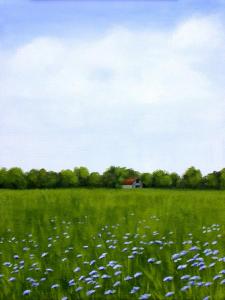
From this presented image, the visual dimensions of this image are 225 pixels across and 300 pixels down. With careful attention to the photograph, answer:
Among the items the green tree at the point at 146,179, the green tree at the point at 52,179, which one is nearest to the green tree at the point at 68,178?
the green tree at the point at 52,179

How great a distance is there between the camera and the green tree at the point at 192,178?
56.7 metres

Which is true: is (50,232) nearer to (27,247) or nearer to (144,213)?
(27,247)

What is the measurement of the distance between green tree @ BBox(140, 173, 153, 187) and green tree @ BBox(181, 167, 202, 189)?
547 cm

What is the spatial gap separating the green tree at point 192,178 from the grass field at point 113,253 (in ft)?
156

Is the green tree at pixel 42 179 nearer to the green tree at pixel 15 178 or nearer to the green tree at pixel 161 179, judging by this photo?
the green tree at pixel 15 178

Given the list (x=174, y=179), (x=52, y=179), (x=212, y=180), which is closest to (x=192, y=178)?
(x=212, y=180)

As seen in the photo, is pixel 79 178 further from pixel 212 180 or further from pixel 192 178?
pixel 212 180

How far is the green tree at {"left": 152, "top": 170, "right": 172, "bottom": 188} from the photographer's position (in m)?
63.0

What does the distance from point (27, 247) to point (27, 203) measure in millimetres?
4797

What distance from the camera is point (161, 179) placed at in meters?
65.2

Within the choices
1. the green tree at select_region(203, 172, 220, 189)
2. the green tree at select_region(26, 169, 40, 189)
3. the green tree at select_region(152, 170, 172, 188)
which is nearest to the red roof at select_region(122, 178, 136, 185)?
the green tree at select_region(152, 170, 172, 188)

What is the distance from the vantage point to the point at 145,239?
6.12 m

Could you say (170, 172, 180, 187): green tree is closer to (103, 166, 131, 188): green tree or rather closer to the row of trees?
the row of trees

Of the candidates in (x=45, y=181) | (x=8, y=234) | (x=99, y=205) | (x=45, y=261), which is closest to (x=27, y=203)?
(x=99, y=205)
